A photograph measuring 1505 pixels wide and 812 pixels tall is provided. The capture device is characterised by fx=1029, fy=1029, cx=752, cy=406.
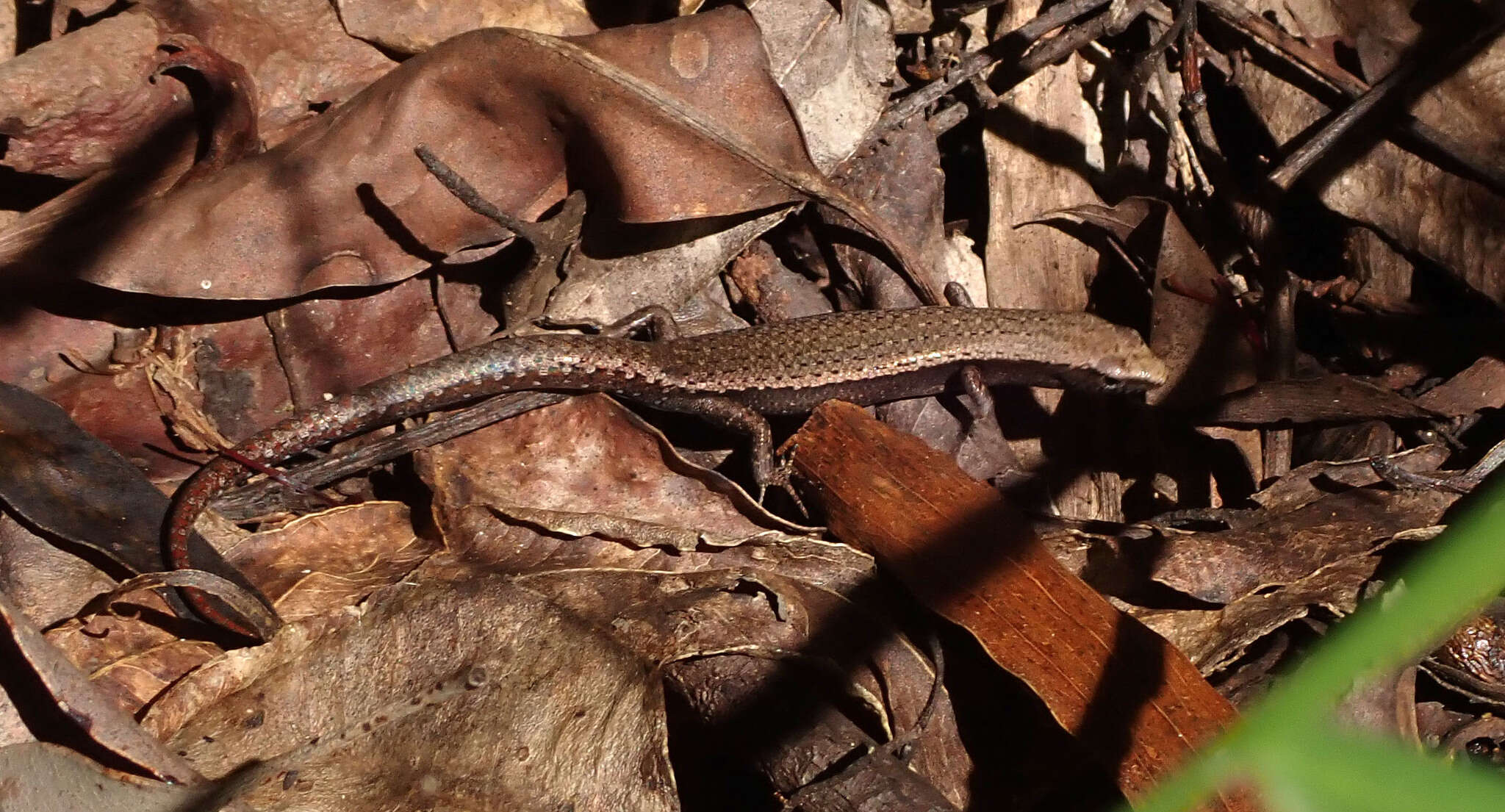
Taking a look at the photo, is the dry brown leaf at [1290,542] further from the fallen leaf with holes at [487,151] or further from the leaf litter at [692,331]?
the fallen leaf with holes at [487,151]

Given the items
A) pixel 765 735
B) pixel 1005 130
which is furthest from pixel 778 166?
pixel 765 735

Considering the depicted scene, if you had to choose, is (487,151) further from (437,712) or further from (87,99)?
(437,712)

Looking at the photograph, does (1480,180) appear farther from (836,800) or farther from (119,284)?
(119,284)

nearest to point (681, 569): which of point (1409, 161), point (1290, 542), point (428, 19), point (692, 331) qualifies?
point (692, 331)

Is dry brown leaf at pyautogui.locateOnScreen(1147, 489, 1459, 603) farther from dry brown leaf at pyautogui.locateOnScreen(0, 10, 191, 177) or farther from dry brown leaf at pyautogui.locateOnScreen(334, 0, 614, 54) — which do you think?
dry brown leaf at pyautogui.locateOnScreen(0, 10, 191, 177)

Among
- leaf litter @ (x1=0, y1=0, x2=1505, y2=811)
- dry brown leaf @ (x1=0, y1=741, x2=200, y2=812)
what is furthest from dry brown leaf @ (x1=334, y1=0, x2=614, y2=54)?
dry brown leaf @ (x1=0, y1=741, x2=200, y2=812)

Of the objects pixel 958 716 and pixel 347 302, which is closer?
pixel 958 716
